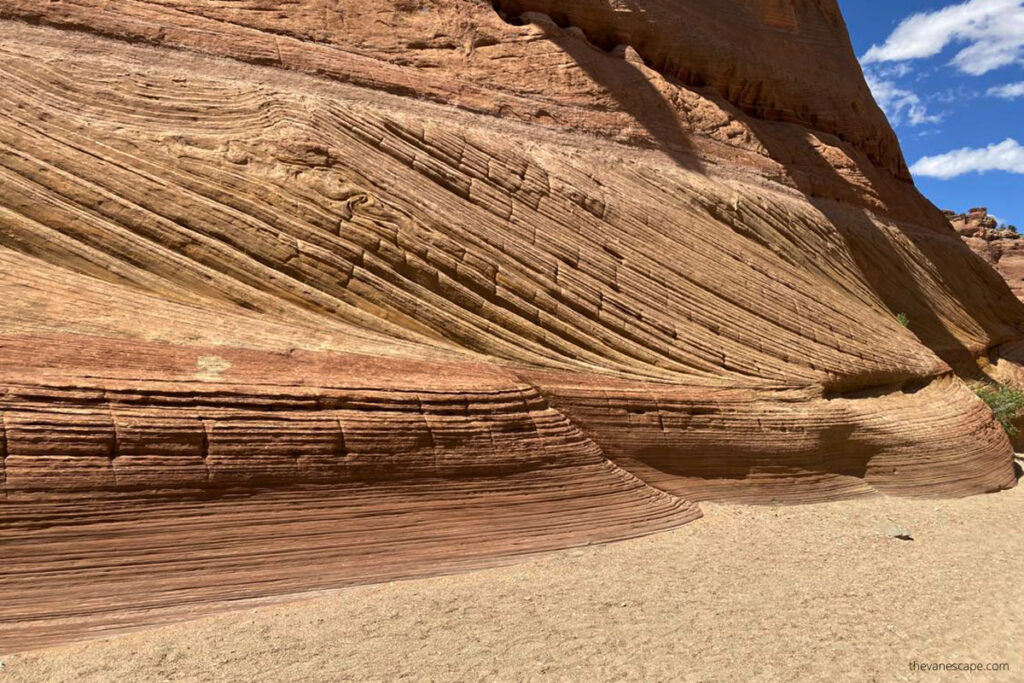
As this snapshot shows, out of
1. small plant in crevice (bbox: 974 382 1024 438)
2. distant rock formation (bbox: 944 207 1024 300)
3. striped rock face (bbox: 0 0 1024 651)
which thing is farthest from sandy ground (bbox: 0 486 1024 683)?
distant rock formation (bbox: 944 207 1024 300)

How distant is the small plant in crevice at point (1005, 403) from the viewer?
1672 centimetres

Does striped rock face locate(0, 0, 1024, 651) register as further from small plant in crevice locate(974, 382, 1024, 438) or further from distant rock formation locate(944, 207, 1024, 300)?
distant rock formation locate(944, 207, 1024, 300)

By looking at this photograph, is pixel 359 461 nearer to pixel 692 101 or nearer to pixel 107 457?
pixel 107 457

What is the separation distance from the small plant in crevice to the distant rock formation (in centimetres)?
1991

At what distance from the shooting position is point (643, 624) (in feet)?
21.3

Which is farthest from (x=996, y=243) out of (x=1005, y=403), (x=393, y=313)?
(x=393, y=313)

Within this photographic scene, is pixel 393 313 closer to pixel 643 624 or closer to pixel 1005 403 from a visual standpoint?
pixel 643 624

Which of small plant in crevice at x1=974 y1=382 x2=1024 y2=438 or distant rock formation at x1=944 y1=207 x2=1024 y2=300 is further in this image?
distant rock formation at x1=944 y1=207 x2=1024 y2=300

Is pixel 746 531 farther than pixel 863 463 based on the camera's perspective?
No

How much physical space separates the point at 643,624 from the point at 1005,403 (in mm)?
13969

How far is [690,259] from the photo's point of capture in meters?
11.9

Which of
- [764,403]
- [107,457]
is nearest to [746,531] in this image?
[764,403]

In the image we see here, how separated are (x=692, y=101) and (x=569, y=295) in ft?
22.6

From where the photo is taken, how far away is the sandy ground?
5430 mm
